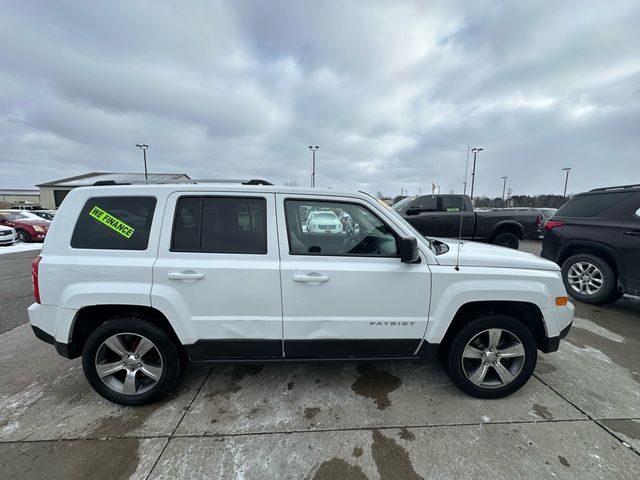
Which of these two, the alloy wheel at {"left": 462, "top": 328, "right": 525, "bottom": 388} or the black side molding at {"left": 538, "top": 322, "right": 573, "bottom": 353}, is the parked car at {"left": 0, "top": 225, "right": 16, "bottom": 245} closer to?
the alloy wheel at {"left": 462, "top": 328, "right": 525, "bottom": 388}

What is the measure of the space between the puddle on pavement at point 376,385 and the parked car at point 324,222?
1493 millimetres

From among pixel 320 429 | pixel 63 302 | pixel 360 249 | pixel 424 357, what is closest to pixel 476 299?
pixel 424 357

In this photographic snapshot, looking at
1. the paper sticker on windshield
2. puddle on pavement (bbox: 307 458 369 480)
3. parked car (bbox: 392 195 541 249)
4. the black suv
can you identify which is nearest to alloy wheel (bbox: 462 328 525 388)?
puddle on pavement (bbox: 307 458 369 480)

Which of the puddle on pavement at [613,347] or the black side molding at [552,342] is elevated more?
the black side molding at [552,342]

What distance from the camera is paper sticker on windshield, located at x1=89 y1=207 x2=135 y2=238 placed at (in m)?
2.37

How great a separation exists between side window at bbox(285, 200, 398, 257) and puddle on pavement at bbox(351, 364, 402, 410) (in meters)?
1.31

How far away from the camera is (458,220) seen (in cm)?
866

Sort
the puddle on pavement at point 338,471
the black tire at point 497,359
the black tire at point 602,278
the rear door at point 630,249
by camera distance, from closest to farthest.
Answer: the puddle on pavement at point 338,471
the black tire at point 497,359
the rear door at point 630,249
the black tire at point 602,278

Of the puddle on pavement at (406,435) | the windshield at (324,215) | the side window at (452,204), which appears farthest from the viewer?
the side window at (452,204)

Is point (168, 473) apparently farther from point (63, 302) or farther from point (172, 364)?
point (63, 302)

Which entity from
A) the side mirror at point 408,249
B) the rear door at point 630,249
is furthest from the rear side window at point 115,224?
the rear door at point 630,249

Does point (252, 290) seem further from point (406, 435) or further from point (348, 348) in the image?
point (406, 435)

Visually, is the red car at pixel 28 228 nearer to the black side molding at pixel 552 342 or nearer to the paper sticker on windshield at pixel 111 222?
the paper sticker on windshield at pixel 111 222

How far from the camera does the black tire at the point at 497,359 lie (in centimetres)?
250
